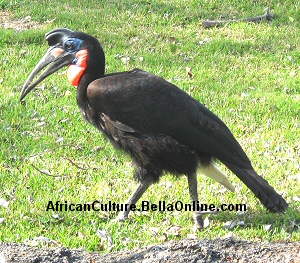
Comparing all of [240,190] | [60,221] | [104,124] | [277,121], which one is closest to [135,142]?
[104,124]

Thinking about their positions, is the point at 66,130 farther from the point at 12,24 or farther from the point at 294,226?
the point at 12,24

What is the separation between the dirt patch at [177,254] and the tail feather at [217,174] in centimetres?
106

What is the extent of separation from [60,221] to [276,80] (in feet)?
13.2

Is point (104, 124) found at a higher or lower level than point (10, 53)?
lower

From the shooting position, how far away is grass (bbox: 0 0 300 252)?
15.5 feet

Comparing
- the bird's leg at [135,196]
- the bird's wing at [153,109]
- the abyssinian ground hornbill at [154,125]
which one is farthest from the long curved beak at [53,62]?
the bird's leg at [135,196]

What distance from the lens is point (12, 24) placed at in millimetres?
9469

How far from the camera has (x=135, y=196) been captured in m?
4.88

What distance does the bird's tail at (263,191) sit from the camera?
4.64 meters

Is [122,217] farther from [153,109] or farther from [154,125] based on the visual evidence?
[153,109]

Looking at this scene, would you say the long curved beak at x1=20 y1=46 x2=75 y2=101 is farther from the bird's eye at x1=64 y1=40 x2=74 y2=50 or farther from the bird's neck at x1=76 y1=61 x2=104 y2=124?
the bird's neck at x1=76 y1=61 x2=104 y2=124

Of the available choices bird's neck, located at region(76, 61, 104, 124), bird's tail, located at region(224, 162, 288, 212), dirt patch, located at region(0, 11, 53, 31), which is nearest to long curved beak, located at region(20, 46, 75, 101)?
bird's neck, located at region(76, 61, 104, 124)

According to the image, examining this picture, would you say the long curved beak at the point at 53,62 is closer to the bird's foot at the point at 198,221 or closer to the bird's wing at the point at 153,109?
the bird's wing at the point at 153,109

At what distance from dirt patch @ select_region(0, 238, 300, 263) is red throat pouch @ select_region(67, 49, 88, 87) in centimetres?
154
